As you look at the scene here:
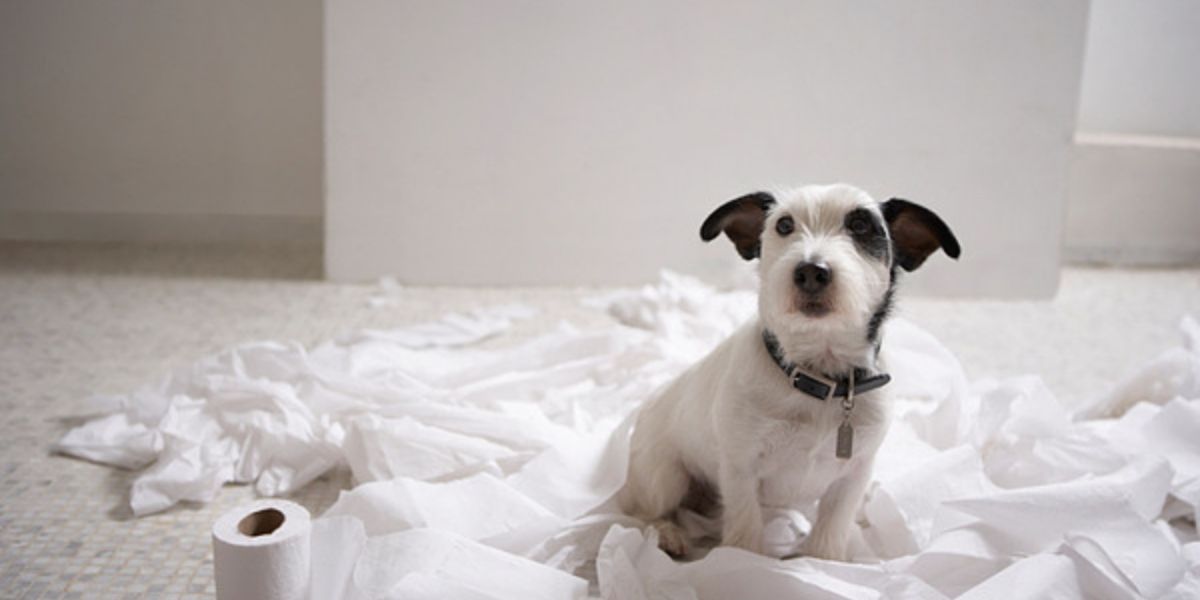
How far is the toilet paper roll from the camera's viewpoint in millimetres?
1188

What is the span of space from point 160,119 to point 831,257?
10.5ft

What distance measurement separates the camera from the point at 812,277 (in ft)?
4.20

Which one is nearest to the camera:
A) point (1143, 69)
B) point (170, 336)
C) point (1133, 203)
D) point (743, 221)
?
point (743, 221)

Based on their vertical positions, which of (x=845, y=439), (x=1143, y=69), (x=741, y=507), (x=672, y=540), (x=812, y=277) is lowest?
(x=672, y=540)

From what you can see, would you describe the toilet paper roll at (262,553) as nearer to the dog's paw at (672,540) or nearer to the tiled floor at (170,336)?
the tiled floor at (170,336)

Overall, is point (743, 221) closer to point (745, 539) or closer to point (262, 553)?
point (745, 539)

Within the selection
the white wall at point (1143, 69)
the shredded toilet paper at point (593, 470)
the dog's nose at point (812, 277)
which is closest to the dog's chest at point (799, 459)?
the shredded toilet paper at point (593, 470)

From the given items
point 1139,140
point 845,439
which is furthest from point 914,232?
point 1139,140

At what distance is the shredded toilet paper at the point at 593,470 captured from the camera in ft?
4.64

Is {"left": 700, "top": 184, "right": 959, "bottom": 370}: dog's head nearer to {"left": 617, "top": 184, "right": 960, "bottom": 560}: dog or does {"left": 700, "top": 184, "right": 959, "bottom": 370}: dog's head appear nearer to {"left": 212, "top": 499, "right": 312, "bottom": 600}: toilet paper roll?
{"left": 617, "top": 184, "right": 960, "bottom": 560}: dog

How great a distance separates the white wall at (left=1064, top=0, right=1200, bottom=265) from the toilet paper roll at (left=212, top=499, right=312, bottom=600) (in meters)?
3.71

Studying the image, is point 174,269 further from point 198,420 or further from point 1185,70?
point 1185,70

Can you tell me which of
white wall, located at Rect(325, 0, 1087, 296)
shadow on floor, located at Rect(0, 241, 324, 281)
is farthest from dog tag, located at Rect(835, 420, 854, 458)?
shadow on floor, located at Rect(0, 241, 324, 281)

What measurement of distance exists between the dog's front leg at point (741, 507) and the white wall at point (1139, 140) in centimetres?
316
